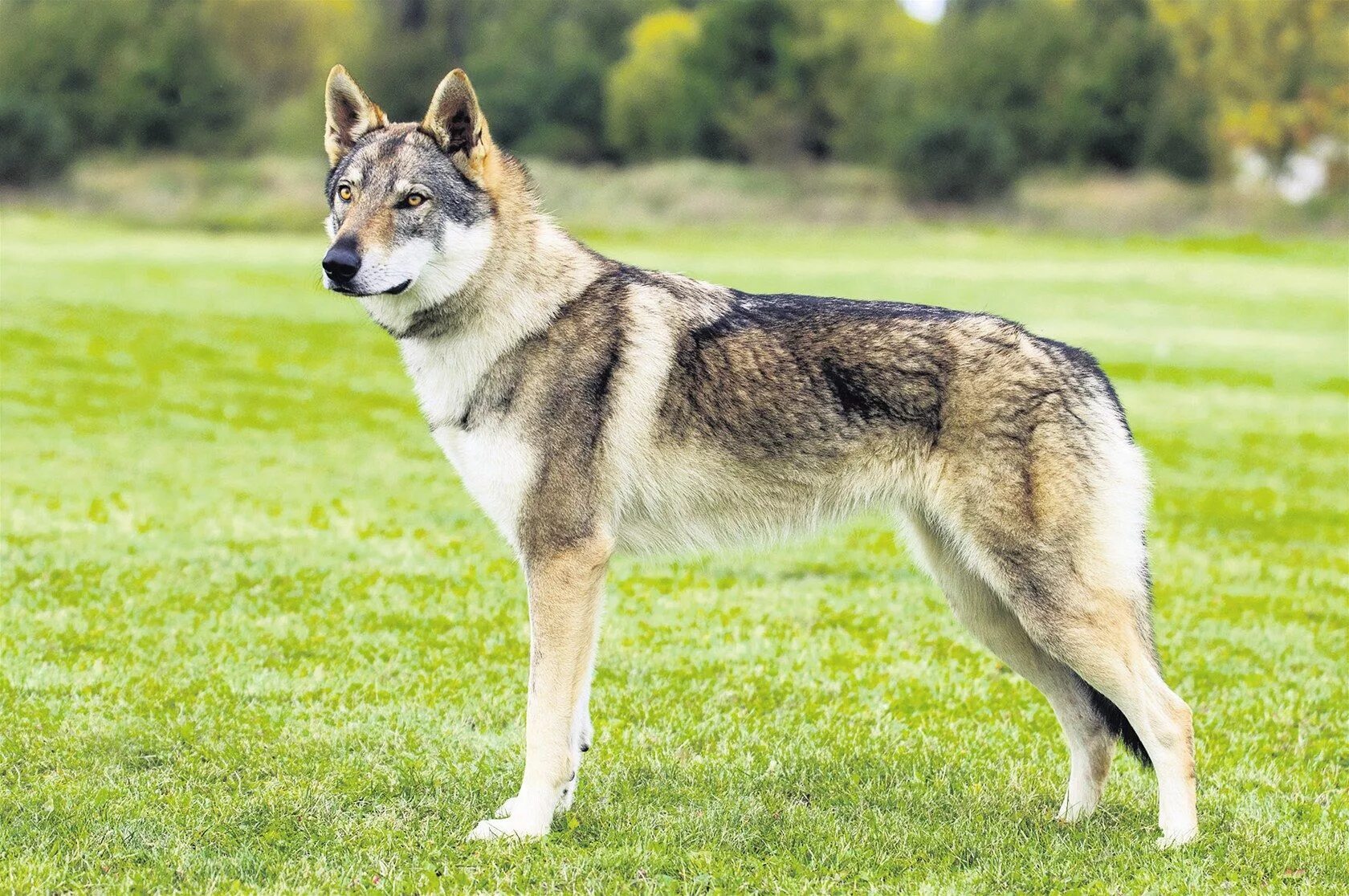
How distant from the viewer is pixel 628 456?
501 cm

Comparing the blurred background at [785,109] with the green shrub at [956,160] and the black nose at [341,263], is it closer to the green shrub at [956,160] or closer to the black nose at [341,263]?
the green shrub at [956,160]

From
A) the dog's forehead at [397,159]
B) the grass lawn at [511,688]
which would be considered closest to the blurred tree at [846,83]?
the grass lawn at [511,688]

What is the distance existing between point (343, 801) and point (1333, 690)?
5.12 meters

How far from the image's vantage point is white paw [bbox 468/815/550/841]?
4.84 metres

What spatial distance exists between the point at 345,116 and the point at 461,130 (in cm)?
55

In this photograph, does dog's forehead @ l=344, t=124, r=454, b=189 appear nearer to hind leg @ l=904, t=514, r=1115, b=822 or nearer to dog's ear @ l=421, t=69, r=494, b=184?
dog's ear @ l=421, t=69, r=494, b=184

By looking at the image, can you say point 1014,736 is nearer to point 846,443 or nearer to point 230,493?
point 846,443

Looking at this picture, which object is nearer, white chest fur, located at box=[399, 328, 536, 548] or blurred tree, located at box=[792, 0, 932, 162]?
white chest fur, located at box=[399, 328, 536, 548]

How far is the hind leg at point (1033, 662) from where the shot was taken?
17.1ft

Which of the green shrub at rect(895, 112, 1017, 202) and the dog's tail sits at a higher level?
the green shrub at rect(895, 112, 1017, 202)

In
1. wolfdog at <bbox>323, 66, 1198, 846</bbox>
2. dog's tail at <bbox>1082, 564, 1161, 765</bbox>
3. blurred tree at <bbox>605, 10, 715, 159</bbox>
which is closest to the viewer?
wolfdog at <bbox>323, 66, 1198, 846</bbox>

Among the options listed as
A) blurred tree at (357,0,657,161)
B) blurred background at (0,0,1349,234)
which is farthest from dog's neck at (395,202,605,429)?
blurred tree at (357,0,657,161)

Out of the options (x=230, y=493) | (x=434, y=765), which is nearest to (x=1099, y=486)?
(x=434, y=765)

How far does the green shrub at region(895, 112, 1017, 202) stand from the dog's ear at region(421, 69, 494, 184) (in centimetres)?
5385
